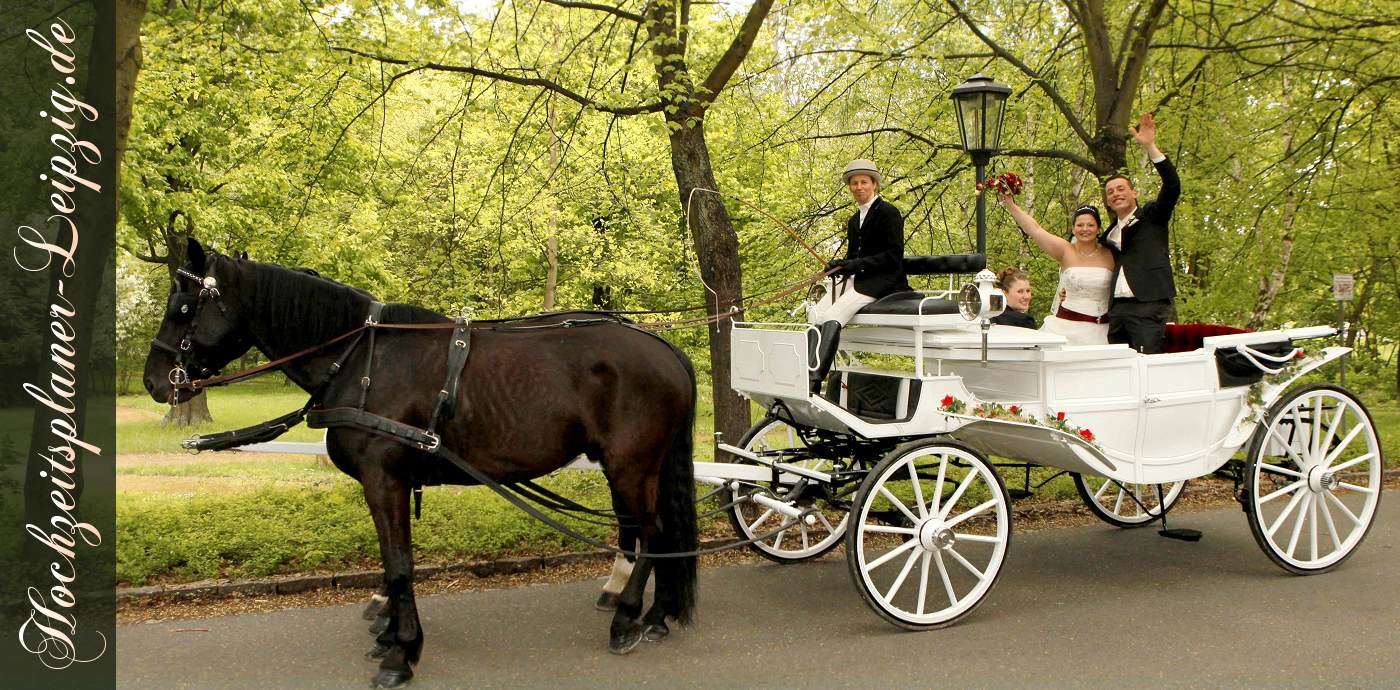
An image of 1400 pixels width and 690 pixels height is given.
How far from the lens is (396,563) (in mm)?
4238

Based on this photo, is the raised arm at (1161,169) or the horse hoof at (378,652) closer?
the horse hoof at (378,652)

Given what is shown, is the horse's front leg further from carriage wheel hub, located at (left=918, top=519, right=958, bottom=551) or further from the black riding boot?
carriage wheel hub, located at (left=918, top=519, right=958, bottom=551)

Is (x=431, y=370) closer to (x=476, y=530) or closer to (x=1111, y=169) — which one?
(x=476, y=530)

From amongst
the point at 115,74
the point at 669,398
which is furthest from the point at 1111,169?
the point at 115,74

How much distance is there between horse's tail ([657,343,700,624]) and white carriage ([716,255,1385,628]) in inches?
14.4

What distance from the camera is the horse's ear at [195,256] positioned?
4.14 meters

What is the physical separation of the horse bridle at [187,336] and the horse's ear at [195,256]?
0.13 feet

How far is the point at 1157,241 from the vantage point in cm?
572

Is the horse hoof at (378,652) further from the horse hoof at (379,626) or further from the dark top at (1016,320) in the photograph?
the dark top at (1016,320)

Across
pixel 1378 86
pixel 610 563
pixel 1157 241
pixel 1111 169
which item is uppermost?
pixel 1378 86

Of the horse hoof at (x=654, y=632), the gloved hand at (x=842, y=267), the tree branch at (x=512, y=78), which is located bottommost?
the horse hoof at (x=654, y=632)

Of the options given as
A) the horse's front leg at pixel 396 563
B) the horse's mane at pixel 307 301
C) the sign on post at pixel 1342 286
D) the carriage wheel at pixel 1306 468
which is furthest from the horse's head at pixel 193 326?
the sign on post at pixel 1342 286

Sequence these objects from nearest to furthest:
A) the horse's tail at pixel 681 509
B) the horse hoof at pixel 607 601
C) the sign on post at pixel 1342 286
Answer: the horse's tail at pixel 681 509, the horse hoof at pixel 607 601, the sign on post at pixel 1342 286

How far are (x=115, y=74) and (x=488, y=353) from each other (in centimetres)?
307
